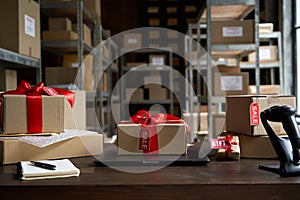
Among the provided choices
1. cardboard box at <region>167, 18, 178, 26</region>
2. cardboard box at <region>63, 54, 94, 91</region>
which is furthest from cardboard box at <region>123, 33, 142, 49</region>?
cardboard box at <region>63, 54, 94, 91</region>

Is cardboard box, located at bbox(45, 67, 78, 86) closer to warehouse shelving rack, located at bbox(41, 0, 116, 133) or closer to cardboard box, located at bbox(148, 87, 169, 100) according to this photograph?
warehouse shelving rack, located at bbox(41, 0, 116, 133)

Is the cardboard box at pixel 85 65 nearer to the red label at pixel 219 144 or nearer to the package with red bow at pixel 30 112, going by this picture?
the package with red bow at pixel 30 112

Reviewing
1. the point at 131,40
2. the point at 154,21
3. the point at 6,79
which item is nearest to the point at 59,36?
the point at 6,79

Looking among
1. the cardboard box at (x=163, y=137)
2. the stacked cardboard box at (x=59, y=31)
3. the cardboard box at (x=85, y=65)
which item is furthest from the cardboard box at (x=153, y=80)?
the cardboard box at (x=163, y=137)

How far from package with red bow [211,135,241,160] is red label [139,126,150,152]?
182 mm

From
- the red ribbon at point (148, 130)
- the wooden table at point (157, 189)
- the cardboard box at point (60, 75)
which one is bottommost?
the wooden table at point (157, 189)

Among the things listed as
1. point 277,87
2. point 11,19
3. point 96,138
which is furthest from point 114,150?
point 277,87

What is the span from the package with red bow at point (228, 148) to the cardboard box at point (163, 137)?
11 cm

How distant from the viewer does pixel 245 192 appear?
78 cm

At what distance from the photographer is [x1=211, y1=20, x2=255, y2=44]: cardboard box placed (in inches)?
120

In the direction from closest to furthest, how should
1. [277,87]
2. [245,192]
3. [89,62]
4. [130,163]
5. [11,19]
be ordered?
[245,192] → [130,163] → [11,19] → [89,62] → [277,87]

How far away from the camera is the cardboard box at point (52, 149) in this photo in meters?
1.01

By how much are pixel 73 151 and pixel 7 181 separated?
12.0 inches

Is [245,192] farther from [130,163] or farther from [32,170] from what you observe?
[32,170]
